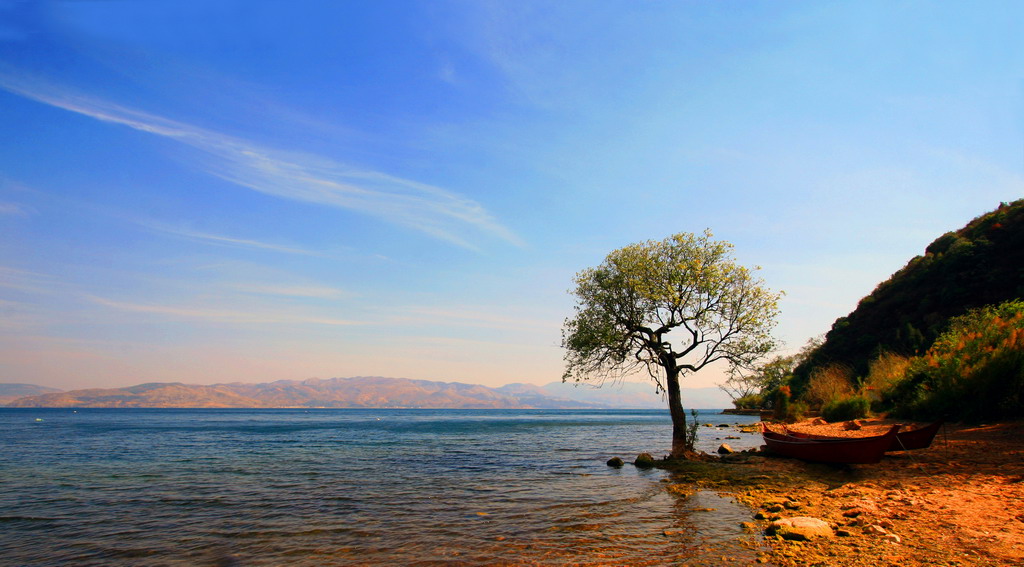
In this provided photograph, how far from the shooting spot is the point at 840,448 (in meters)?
18.8

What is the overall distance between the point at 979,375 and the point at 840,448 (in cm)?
1065

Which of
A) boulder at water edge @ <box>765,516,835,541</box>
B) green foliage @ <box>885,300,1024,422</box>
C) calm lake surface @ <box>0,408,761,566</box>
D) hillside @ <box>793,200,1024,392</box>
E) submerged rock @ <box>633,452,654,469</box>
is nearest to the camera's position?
boulder at water edge @ <box>765,516,835,541</box>

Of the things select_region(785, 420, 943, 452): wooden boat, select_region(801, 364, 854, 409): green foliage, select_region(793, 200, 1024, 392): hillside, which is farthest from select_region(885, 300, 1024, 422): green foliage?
select_region(793, 200, 1024, 392): hillside

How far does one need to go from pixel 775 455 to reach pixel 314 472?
23577 mm

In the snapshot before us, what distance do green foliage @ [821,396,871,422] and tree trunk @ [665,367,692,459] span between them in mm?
18114

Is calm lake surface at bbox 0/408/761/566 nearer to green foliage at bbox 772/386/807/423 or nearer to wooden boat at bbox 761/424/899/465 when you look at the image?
wooden boat at bbox 761/424/899/465

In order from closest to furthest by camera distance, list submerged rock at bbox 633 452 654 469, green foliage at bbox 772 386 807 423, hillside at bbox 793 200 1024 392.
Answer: submerged rock at bbox 633 452 654 469
green foliage at bbox 772 386 807 423
hillside at bbox 793 200 1024 392

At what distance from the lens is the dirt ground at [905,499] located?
9.33 meters

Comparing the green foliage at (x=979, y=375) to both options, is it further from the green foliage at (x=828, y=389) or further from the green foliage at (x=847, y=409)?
the green foliage at (x=828, y=389)

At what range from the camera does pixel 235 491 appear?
20.4m

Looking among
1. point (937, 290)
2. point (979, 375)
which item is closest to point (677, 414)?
point (979, 375)

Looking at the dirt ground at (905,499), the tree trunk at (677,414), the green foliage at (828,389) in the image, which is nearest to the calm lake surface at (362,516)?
the dirt ground at (905,499)

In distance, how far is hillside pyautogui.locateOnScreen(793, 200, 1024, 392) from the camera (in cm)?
5325

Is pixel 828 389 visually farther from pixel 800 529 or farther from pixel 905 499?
pixel 800 529
